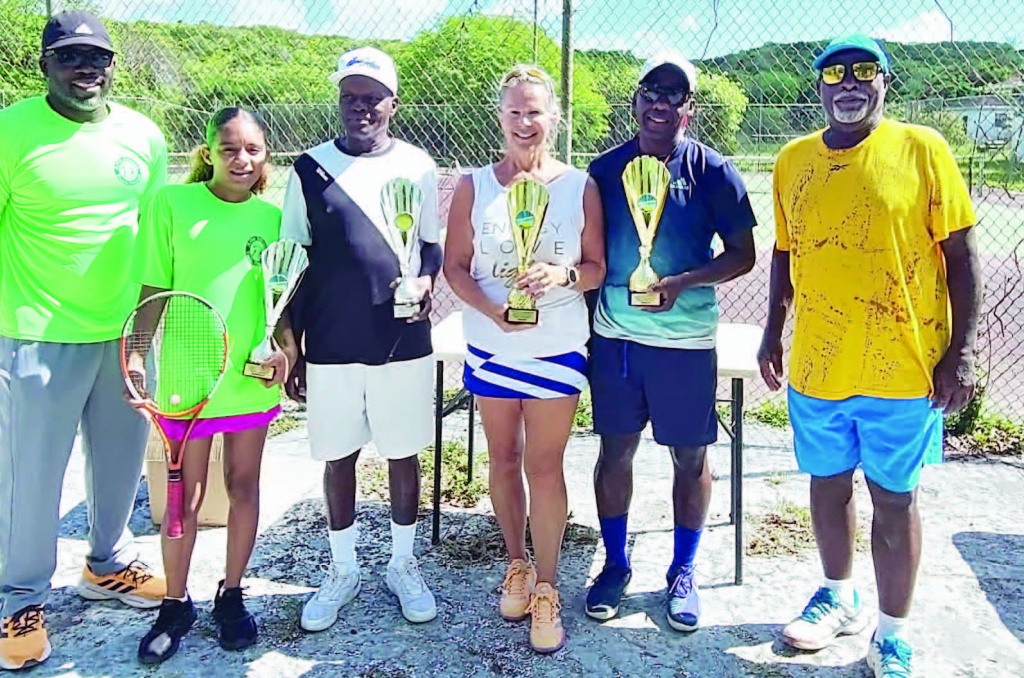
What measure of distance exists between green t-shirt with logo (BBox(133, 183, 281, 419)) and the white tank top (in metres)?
0.68

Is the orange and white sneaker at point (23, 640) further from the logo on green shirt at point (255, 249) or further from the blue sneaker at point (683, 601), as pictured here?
the blue sneaker at point (683, 601)

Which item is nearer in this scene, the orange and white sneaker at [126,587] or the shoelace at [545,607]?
the shoelace at [545,607]

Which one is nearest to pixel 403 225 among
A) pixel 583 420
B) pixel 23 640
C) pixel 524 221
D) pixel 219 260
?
pixel 524 221

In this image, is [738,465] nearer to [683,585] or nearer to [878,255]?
[683,585]

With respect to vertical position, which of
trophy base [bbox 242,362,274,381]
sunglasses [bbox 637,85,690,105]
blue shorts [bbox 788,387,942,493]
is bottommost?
blue shorts [bbox 788,387,942,493]

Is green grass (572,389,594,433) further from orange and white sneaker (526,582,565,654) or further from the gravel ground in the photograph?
orange and white sneaker (526,582,565,654)

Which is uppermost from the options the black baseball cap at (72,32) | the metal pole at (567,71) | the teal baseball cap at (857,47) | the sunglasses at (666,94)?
the metal pole at (567,71)

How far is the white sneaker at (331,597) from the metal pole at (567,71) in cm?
260

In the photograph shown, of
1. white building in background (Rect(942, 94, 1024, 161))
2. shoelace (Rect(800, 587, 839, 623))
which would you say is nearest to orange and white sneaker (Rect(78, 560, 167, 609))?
shoelace (Rect(800, 587, 839, 623))

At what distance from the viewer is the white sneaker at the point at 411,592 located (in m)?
3.18

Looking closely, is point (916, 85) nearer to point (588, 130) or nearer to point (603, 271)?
point (588, 130)

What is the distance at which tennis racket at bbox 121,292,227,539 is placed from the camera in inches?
108

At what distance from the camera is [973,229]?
8.46 feet

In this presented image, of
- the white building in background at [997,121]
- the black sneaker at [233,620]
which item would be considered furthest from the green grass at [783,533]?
the white building in background at [997,121]
